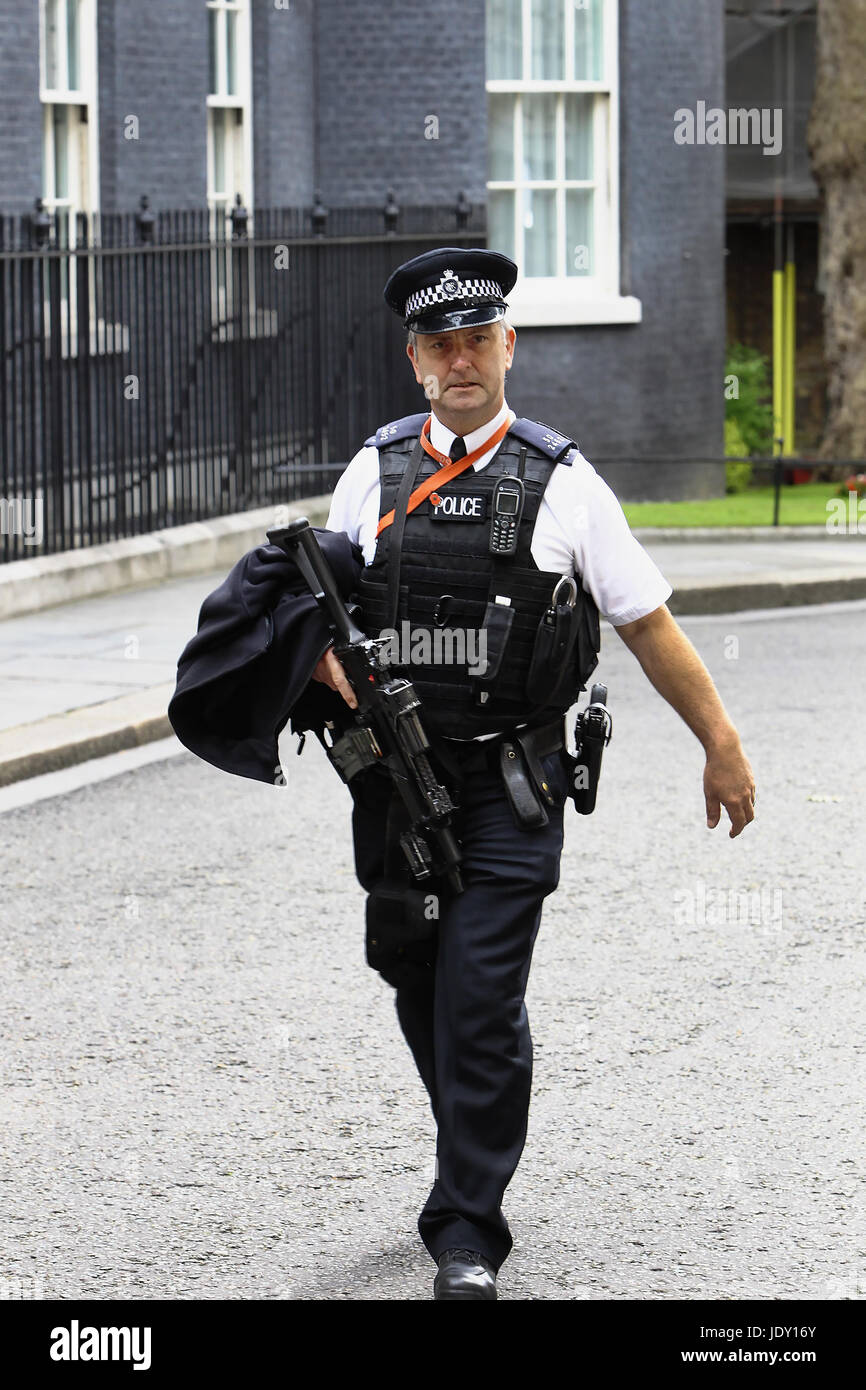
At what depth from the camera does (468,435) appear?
435cm

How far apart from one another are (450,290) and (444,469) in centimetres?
35

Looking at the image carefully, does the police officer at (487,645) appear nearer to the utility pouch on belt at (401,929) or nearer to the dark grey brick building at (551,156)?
the utility pouch on belt at (401,929)

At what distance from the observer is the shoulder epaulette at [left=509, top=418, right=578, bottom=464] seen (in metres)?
4.32

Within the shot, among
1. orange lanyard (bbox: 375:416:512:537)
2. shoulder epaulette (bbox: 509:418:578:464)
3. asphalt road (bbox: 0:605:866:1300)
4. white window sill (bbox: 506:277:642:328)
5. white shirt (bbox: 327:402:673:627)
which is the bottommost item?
asphalt road (bbox: 0:605:866:1300)

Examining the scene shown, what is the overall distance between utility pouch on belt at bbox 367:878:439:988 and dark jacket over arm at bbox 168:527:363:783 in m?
0.33

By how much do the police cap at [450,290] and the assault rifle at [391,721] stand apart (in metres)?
0.46

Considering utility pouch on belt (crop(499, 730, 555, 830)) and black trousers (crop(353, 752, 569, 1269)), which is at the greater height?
utility pouch on belt (crop(499, 730, 555, 830))

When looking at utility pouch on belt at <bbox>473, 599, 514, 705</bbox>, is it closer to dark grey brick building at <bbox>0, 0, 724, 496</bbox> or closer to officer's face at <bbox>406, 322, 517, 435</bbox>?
officer's face at <bbox>406, 322, 517, 435</bbox>

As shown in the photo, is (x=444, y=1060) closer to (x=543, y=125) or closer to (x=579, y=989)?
(x=579, y=989)

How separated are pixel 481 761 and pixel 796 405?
2067 cm

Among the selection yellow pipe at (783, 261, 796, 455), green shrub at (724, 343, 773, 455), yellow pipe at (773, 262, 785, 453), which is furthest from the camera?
yellow pipe at (783, 261, 796, 455)

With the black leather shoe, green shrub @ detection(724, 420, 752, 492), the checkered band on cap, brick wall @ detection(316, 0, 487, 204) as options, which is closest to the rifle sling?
the checkered band on cap

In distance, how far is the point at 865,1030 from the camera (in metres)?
5.91
